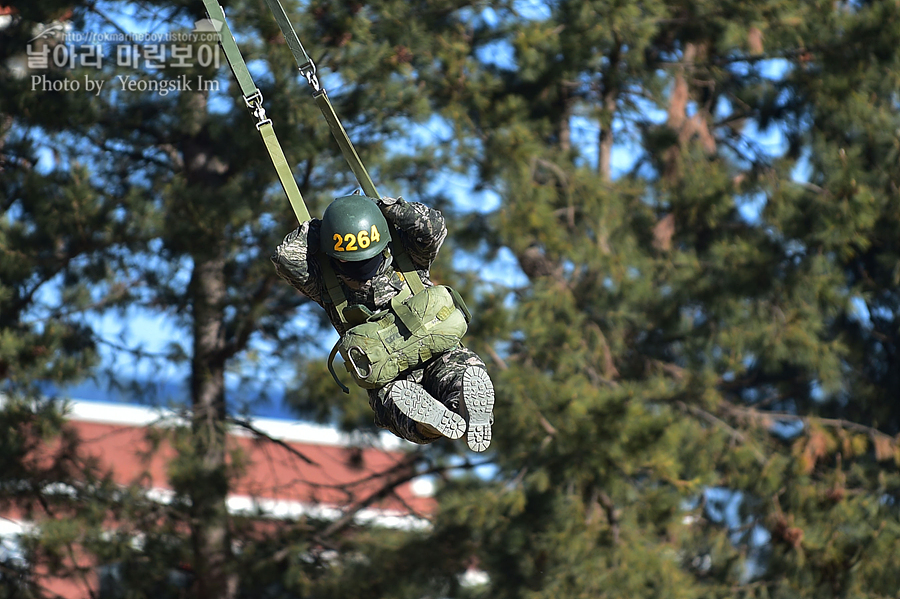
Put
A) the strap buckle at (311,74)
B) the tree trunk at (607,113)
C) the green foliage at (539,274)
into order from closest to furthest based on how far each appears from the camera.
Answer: the strap buckle at (311,74), the green foliage at (539,274), the tree trunk at (607,113)

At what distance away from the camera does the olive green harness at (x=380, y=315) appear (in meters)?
4.85

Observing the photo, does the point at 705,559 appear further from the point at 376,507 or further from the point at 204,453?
the point at 204,453

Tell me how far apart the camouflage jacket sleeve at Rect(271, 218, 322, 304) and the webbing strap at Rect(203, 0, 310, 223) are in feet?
0.29

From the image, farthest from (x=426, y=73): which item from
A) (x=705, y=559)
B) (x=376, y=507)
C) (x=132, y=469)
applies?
(x=132, y=469)

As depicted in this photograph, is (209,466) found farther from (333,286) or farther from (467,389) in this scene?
(467,389)

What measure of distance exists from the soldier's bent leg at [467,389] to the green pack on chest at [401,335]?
6 centimetres

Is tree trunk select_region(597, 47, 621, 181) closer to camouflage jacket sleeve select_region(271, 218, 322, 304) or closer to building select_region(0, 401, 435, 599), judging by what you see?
building select_region(0, 401, 435, 599)

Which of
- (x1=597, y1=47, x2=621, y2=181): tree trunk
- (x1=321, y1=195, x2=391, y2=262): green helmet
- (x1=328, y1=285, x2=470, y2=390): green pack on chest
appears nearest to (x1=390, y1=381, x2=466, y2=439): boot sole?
(x1=328, y1=285, x2=470, y2=390): green pack on chest

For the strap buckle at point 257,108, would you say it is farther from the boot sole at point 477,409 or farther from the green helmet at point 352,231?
the boot sole at point 477,409

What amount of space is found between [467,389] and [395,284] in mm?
646

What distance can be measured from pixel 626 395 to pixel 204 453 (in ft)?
11.2

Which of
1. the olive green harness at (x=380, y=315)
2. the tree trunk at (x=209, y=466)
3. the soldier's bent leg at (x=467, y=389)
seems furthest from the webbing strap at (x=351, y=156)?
the tree trunk at (x=209, y=466)

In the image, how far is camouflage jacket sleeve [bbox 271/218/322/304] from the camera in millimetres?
4906

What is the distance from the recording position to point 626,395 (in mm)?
8805
